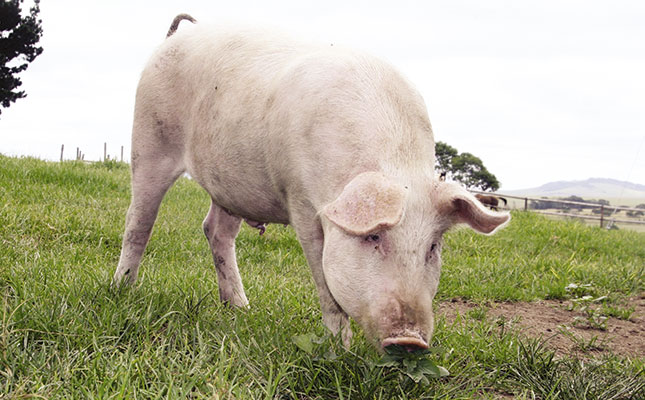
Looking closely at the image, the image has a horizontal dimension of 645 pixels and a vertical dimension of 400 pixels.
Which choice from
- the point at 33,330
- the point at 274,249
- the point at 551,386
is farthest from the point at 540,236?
the point at 33,330

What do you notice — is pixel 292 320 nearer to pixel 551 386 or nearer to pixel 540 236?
pixel 551 386

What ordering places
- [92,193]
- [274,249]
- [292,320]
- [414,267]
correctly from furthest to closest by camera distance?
1. [92,193]
2. [274,249]
3. [292,320]
4. [414,267]

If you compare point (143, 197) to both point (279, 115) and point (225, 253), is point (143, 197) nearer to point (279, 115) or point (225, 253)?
point (225, 253)

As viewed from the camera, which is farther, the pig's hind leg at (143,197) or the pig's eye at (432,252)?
the pig's hind leg at (143,197)

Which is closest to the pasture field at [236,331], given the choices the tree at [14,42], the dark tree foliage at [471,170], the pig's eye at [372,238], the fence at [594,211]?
the pig's eye at [372,238]

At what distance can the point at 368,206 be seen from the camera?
7.88 feet

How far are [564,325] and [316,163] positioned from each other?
2.66 meters

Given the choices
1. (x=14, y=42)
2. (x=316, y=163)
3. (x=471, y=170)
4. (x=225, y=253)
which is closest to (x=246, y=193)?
(x=316, y=163)

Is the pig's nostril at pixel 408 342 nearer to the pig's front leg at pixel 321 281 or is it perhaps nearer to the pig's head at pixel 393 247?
the pig's head at pixel 393 247

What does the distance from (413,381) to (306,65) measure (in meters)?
1.71

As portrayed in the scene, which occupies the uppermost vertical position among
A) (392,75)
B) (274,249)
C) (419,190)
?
(392,75)

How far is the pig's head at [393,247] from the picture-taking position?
243 cm

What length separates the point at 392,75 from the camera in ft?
10.5

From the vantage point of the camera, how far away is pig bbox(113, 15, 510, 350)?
2.60 meters
